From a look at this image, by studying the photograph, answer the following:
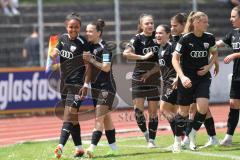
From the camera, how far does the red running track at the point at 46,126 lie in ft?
56.1

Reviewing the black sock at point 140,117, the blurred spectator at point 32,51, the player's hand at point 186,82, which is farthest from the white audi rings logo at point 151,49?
the blurred spectator at point 32,51

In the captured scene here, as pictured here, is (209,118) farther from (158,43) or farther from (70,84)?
(70,84)

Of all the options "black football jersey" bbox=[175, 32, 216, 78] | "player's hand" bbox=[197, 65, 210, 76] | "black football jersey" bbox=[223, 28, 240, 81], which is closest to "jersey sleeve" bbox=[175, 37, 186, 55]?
"black football jersey" bbox=[175, 32, 216, 78]

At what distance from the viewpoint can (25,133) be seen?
1834 cm

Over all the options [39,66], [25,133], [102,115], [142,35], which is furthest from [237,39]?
[39,66]

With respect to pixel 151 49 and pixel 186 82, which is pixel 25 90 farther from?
pixel 186 82

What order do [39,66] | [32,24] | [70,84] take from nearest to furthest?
[70,84], [39,66], [32,24]

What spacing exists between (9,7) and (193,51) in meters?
15.5

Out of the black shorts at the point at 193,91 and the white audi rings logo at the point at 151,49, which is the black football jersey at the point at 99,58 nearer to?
the black shorts at the point at 193,91

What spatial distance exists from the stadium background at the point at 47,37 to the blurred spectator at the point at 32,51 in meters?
0.23

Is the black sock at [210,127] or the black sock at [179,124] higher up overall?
the black sock at [179,124]

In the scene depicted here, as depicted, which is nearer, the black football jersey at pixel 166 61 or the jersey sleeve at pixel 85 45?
the jersey sleeve at pixel 85 45

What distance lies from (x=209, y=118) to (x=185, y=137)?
1038 mm

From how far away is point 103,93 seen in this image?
11.9 metres
